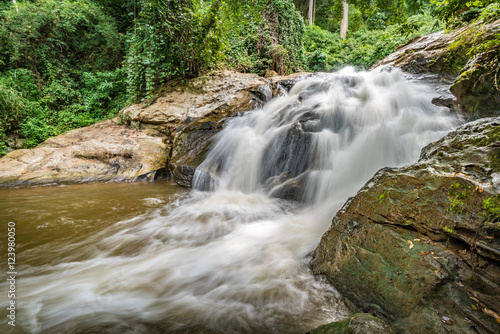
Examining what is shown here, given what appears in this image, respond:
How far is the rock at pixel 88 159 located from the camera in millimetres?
4824

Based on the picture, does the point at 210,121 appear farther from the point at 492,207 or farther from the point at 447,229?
the point at 492,207

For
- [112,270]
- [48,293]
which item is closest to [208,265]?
[112,270]

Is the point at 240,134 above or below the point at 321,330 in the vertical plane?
above

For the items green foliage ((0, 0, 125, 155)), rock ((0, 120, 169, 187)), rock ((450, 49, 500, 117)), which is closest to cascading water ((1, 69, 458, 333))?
rock ((450, 49, 500, 117))

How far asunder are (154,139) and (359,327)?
6.18 metres

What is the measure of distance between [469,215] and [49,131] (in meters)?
10.5

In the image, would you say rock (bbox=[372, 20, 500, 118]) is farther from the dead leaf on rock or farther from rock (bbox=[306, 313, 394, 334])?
rock (bbox=[306, 313, 394, 334])

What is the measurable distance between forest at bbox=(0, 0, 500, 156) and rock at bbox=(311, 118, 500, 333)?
3283 mm

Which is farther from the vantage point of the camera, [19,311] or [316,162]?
[316,162]

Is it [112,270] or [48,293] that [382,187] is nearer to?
[112,270]

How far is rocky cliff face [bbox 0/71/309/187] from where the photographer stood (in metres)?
4.98

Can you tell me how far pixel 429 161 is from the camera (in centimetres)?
179

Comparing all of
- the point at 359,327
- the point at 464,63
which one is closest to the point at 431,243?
the point at 359,327

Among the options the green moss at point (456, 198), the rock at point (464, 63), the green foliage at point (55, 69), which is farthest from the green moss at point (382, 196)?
the green foliage at point (55, 69)
